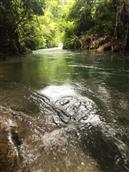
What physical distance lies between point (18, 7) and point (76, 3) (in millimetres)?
18046

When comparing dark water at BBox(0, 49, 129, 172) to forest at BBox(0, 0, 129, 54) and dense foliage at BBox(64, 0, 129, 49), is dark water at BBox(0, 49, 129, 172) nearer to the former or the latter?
forest at BBox(0, 0, 129, 54)

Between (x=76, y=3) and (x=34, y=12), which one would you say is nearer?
(x=34, y=12)

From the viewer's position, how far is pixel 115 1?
27250 mm

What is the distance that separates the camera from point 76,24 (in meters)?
39.0

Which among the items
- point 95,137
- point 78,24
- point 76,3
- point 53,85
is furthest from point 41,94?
point 76,3

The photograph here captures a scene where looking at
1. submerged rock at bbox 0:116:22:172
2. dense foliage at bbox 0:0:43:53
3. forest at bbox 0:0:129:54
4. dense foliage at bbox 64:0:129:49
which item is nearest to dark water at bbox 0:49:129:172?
submerged rock at bbox 0:116:22:172

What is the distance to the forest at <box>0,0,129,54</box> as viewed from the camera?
23516mm

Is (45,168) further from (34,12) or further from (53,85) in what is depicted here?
(34,12)

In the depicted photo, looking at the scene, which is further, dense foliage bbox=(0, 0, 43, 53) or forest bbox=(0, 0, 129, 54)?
forest bbox=(0, 0, 129, 54)

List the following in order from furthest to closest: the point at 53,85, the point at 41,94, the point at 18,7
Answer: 1. the point at 18,7
2. the point at 53,85
3. the point at 41,94

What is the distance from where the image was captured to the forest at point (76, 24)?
23516 millimetres

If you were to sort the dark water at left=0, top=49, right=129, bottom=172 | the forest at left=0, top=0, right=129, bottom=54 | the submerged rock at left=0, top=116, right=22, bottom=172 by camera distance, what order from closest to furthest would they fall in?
the submerged rock at left=0, top=116, right=22, bottom=172 < the dark water at left=0, top=49, right=129, bottom=172 < the forest at left=0, top=0, right=129, bottom=54

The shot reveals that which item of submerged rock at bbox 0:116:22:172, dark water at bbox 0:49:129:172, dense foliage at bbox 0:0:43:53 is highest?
dense foliage at bbox 0:0:43:53

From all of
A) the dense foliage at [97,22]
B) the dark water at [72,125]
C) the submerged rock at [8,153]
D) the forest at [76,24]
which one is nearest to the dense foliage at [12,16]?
the forest at [76,24]
